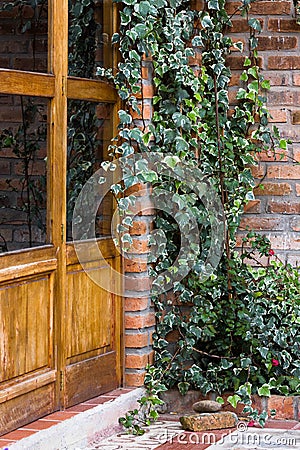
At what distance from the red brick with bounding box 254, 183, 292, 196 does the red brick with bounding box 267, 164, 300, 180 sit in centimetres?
4

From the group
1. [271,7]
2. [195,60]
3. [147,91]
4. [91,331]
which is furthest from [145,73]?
[91,331]

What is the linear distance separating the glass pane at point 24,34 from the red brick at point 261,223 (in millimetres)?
1583

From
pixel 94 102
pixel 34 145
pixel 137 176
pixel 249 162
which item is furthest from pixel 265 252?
pixel 34 145

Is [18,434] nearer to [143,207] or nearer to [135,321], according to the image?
[135,321]

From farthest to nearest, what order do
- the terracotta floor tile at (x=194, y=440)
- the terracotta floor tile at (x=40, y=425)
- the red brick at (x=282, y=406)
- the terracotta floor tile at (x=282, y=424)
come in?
the red brick at (x=282, y=406)
the terracotta floor tile at (x=282, y=424)
the terracotta floor tile at (x=194, y=440)
the terracotta floor tile at (x=40, y=425)

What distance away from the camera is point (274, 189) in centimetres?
505

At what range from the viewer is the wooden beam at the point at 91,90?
423 centimetres

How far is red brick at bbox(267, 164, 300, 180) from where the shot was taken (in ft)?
16.5

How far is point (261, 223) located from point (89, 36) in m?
Result: 1.44

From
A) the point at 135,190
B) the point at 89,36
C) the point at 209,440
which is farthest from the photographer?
the point at 135,190

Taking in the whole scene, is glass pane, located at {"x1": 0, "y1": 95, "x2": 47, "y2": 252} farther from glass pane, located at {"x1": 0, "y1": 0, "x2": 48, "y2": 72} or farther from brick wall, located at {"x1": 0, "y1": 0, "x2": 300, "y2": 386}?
brick wall, located at {"x1": 0, "y1": 0, "x2": 300, "y2": 386}

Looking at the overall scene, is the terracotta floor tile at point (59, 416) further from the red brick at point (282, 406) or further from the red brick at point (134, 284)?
the red brick at point (282, 406)

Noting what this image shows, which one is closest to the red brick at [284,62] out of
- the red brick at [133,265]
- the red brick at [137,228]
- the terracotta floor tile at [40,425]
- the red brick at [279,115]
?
the red brick at [279,115]

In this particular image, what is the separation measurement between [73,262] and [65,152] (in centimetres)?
51
